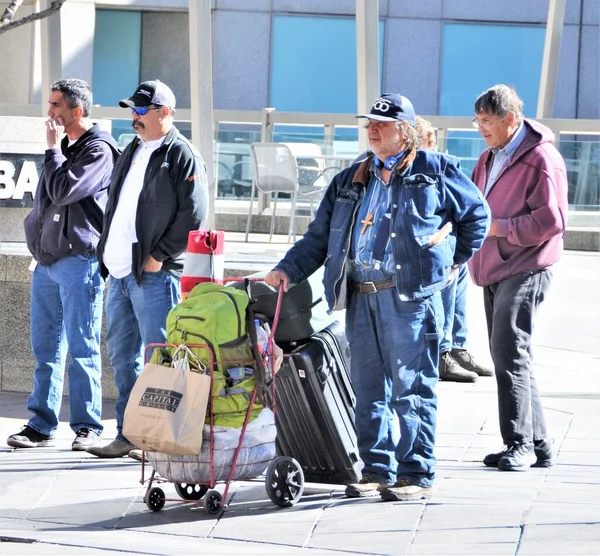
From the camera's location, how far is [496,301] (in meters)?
6.70

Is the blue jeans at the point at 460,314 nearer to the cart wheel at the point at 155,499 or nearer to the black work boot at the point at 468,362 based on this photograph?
the black work boot at the point at 468,362

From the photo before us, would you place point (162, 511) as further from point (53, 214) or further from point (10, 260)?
point (10, 260)

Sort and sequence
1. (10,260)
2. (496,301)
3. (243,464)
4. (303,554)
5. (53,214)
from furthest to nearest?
1. (10,260)
2. (53,214)
3. (496,301)
4. (243,464)
5. (303,554)

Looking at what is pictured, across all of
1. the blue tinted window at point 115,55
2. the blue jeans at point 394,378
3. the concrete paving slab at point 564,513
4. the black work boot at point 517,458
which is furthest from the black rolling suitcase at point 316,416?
the blue tinted window at point 115,55

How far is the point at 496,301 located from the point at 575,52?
70.7 ft

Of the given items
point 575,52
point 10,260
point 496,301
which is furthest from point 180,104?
point 496,301

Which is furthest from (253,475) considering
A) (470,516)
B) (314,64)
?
(314,64)

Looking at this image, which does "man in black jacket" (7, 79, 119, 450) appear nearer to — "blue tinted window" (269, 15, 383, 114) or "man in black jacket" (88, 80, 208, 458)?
"man in black jacket" (88, 80, 208, 458)

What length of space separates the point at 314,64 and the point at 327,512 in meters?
23.8

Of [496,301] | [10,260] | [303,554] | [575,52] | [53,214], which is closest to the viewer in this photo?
[303,554]

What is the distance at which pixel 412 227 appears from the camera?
19.0 feet

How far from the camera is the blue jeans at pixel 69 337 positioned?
727 cm

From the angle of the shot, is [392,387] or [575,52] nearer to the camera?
Result: [392,387]

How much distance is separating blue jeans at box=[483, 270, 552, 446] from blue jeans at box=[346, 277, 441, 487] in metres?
0.73
